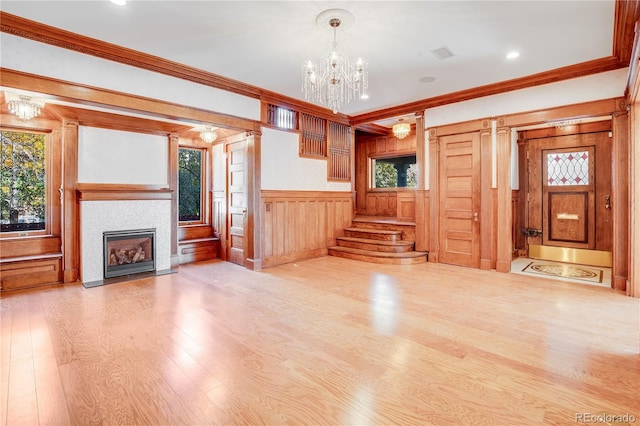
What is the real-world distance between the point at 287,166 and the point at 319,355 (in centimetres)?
420

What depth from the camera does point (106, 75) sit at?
3.96 meters

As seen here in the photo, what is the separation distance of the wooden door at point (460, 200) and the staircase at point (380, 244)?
0.61 m

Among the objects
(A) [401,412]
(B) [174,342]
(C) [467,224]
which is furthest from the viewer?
(C) [467,224]

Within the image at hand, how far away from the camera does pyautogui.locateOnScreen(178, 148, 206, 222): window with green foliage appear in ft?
21.9

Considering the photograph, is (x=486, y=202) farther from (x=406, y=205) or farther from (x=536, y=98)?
(x=406, y=205)

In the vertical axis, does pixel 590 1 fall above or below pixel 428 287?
above

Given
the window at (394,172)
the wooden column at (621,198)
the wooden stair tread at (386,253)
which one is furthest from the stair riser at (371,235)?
the wooden column at (621,198)

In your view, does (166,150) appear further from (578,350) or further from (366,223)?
(578,350)

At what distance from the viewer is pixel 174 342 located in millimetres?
2793

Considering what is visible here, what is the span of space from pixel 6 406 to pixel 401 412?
2.39 m

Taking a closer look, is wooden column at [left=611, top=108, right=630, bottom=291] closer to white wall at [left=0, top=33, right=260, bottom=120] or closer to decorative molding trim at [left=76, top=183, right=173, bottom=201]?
white wall at [left=0, top=33, right=260, bottom=120]

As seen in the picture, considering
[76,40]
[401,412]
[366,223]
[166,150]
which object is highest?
[76,40]

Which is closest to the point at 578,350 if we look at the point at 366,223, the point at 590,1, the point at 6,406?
the point at 590,1

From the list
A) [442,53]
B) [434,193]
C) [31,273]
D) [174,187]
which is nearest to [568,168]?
[434,193]
